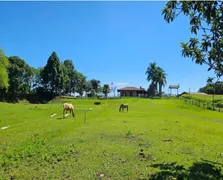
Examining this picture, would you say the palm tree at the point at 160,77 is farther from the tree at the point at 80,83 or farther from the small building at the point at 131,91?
the tree at the point at 80,83

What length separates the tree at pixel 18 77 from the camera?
8056 centimetres

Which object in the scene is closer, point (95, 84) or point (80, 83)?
point (80, 83)

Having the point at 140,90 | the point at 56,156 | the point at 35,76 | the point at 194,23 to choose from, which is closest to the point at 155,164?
the point at 56,156

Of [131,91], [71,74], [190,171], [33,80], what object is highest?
[71,74]

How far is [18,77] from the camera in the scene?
84375 mm

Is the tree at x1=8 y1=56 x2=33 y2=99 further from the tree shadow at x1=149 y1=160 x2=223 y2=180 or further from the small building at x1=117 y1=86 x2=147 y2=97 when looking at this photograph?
the tree shadow at x1=149 y1=160 x2=223 y2=180

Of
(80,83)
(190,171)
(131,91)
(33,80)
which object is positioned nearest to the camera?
(190,171)

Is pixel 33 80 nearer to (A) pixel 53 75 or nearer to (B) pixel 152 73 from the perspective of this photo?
(A) pixel 53 75

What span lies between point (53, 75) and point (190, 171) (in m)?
84.0

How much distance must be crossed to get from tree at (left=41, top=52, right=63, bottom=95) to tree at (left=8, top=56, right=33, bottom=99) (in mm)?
5936

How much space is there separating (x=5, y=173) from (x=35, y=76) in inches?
3659

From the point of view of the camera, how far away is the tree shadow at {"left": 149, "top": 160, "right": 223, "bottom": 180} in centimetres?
749

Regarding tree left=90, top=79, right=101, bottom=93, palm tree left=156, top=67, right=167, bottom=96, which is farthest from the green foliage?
tree left=90, top=79, right=101, bottom=93

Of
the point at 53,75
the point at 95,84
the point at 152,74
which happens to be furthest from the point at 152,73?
the point at 53,75
